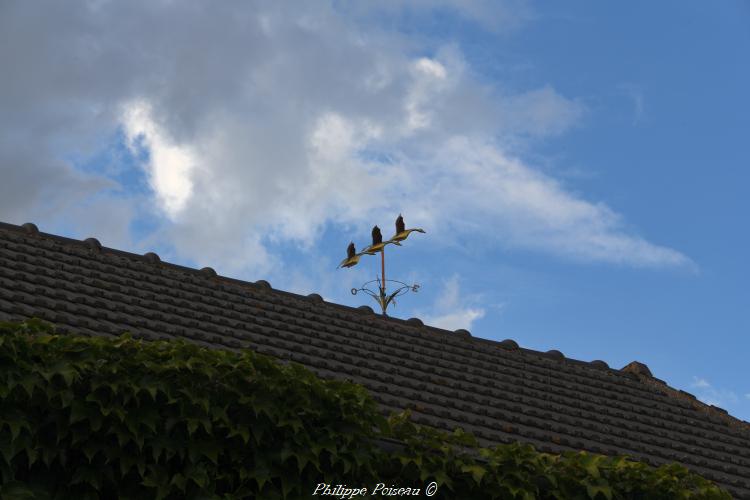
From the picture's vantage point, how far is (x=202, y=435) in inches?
278

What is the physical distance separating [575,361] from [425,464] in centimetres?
515

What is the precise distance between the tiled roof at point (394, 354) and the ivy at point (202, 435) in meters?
1.30

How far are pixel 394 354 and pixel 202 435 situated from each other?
12.5 ft

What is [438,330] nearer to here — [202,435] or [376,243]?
[376,243]

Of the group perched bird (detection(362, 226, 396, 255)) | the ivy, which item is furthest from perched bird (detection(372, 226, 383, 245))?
the ivy

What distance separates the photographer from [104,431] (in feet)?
22.3

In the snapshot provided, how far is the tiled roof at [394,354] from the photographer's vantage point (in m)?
9.29

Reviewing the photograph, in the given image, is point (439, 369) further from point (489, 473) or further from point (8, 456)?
point (8, 456)

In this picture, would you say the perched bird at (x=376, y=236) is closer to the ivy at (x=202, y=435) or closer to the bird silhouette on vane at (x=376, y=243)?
the bird silhouette on vane at (x=376, y=243)

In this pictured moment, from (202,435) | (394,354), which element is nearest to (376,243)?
(394,354)

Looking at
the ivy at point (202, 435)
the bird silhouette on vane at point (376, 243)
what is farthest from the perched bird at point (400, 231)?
the ivy at point (202, 435)

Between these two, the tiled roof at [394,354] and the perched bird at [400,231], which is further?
the perched bird at [400,231]

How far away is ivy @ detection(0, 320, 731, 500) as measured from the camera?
667 cm

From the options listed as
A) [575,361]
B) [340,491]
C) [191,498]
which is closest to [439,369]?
[575,361]
